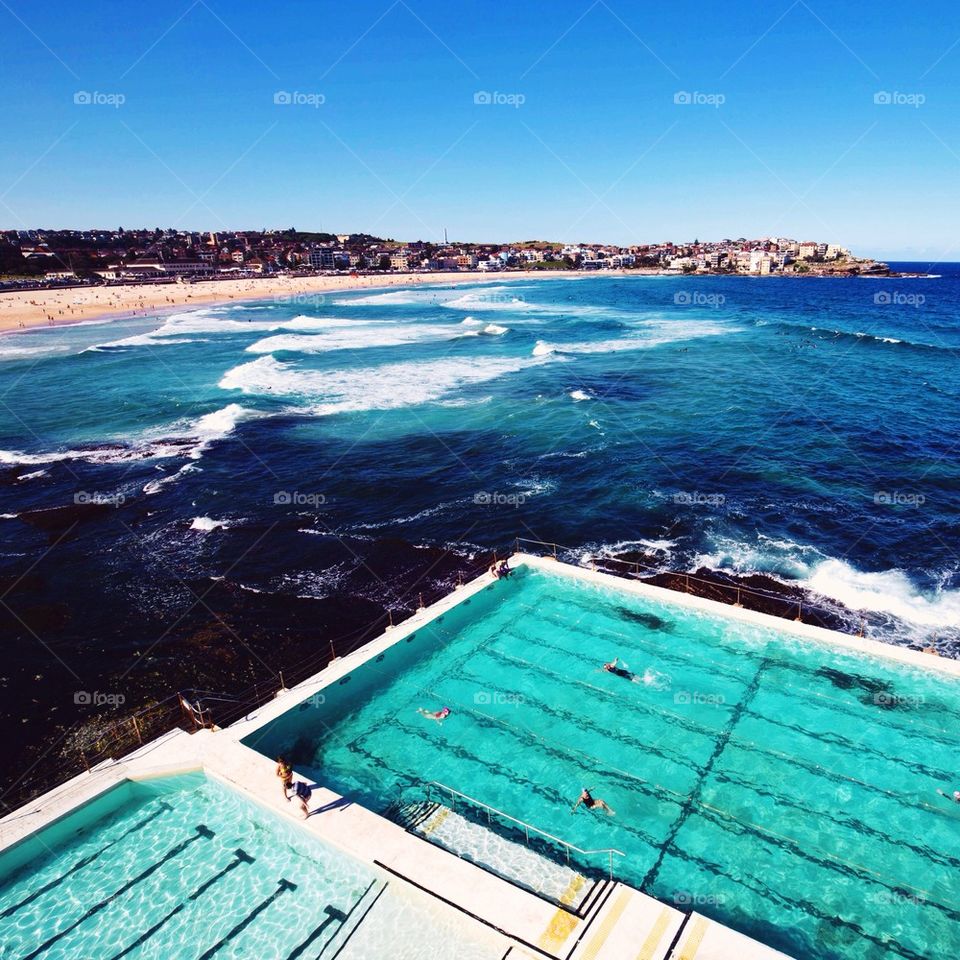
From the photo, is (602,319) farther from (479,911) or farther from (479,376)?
(479,911)

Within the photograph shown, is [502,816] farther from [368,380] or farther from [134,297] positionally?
[134,297]

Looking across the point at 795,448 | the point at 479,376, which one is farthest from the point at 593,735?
the point at 479,376

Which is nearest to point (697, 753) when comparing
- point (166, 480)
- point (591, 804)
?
point (591, 804)

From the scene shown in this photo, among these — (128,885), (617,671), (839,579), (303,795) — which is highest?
(303,795)

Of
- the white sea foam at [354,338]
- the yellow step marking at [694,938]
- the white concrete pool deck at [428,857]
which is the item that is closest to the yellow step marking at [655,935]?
the white concrete pool deck at [428,857]

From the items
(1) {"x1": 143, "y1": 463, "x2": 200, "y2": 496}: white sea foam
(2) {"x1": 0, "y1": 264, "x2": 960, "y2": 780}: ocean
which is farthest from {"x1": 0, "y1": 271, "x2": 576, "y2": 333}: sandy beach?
(1) {"x1": 143, "y1": 463, "x2": 200, "y2": 496}: white sea foam

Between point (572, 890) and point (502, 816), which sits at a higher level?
point (572, 890)

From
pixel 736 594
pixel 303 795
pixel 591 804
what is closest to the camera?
pixel 303 795

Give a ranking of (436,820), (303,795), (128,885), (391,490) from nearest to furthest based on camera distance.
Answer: (128,885)
(303,795)
(436,820)
(391,490)
